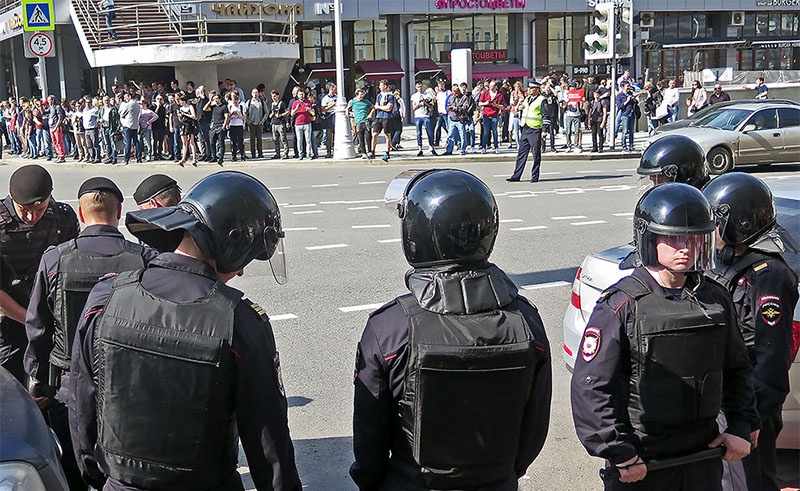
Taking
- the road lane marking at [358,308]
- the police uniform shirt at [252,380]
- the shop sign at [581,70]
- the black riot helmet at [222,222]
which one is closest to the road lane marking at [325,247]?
the road lane marking at [358,308]

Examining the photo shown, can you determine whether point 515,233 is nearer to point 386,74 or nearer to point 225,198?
point 225,198

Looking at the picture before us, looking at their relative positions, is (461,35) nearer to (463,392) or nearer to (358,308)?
(358,308)

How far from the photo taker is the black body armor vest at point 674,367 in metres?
3.04

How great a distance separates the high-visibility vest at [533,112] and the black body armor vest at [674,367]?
13125 millimetres

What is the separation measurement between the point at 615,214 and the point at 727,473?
9.70 metres

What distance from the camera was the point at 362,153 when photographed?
22.9 metres

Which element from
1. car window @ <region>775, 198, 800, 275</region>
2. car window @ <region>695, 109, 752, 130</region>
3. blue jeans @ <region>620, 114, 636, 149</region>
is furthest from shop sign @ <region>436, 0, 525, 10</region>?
car window @ <region>775, 198, 800, 275</region>

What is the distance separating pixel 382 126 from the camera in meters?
21.5

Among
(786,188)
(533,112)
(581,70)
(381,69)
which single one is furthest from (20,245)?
(581,70)

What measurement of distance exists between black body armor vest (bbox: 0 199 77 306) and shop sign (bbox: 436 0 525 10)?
115ft

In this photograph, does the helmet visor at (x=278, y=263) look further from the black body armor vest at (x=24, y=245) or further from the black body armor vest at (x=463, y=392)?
the black body armor vest at (x=24, y=245)

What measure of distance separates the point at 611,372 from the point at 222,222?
4.49ft

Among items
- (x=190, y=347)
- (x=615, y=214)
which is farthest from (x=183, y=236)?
(x=615, y=214)

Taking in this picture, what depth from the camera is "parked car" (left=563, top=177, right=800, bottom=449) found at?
452 centimetres
